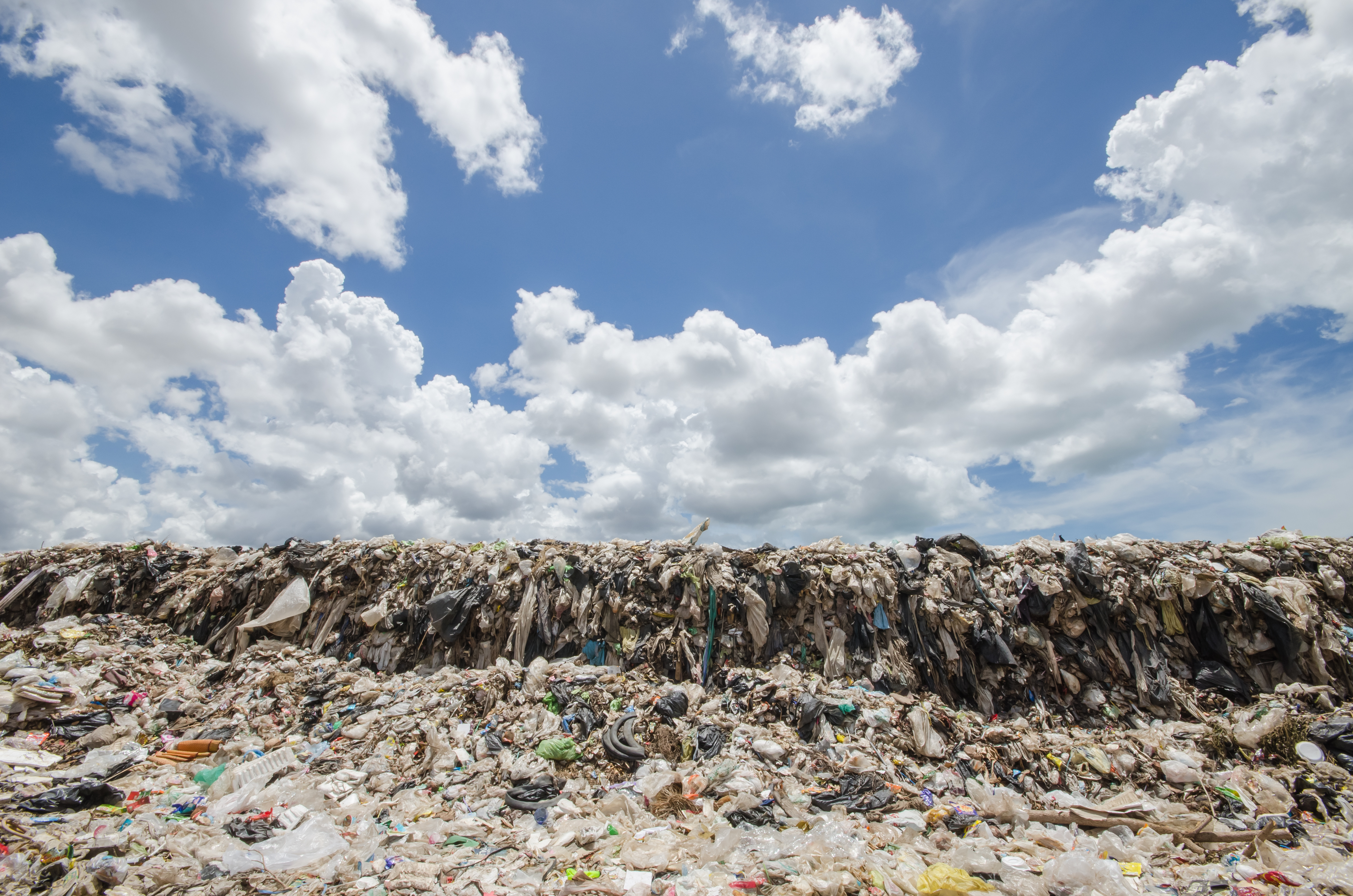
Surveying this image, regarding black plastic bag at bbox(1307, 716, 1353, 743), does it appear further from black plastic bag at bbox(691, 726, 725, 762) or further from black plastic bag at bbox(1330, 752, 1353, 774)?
black plastic bag at bbox(691, 726, 725, 762)

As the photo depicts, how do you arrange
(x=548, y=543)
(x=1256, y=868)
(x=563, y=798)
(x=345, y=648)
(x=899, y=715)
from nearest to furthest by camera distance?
(x=1256, y=868) → (x=563, y=798) → (x=899, y=715) → (x=345, y=648) → (x=548, y=543)

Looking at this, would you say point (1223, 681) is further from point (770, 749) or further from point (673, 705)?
point (673, 705)

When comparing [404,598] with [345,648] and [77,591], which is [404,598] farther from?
[77,591]

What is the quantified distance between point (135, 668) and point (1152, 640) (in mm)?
14300

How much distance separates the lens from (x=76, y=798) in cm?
450

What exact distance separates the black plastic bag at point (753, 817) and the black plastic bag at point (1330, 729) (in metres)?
5.93

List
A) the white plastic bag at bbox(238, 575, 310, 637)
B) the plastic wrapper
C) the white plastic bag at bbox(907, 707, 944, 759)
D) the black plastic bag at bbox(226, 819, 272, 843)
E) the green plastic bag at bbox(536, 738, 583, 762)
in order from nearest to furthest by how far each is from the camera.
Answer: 1. the plastic wrapper
2. the black plastic bag at bbox(226, 819, 272, 843)
3. the green plastic bag at bbox(536, 738, 583, 762)
4. the white plastic bag at bbox(907, 707, 944, 759)
5. the white plastic bag at bbox(238, 575, 310, 637)

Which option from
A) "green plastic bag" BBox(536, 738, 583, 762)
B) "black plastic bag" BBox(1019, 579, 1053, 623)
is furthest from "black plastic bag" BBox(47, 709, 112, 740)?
"black plastic bag" BBox(1019, 579, 1053, 623)

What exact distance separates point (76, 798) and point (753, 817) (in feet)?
18.8

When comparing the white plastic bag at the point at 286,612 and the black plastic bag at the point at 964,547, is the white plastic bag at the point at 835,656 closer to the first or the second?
the black plastic bag at the point at 964,547

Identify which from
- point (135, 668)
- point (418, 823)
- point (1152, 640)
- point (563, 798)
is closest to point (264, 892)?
point (418, 823)

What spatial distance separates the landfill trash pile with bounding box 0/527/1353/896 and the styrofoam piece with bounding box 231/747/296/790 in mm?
35

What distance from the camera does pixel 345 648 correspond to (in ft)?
28.7

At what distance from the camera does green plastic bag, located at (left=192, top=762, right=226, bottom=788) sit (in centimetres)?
523
